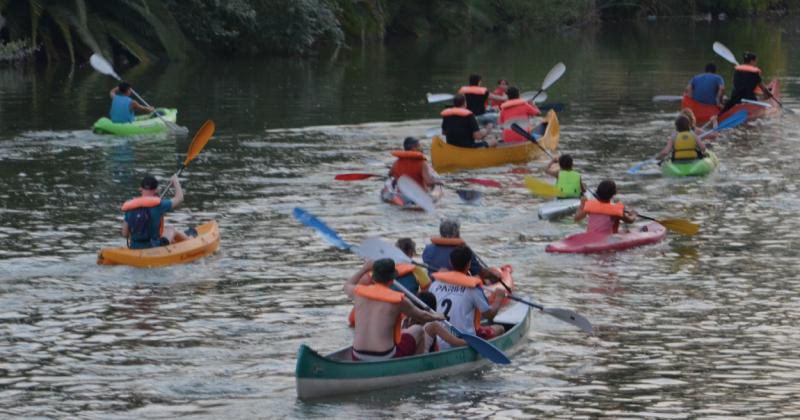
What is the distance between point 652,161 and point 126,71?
2485 cm

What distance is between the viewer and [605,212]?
802 inches

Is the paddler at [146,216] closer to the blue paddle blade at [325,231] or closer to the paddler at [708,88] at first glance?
the blue paddle blade at [325,231]

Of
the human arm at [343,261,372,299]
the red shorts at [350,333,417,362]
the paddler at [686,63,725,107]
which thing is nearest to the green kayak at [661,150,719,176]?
the paddler at [686,63,725,107]

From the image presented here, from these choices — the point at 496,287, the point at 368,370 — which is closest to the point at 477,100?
the point at 496,287

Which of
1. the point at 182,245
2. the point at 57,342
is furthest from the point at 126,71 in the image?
the point at 57,342

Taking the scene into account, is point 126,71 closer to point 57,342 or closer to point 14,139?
point 14,139

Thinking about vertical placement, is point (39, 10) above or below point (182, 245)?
Result: above

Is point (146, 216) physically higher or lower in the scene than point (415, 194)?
lower

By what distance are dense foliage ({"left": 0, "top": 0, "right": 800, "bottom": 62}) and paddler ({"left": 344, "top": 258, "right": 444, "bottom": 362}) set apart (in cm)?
3415

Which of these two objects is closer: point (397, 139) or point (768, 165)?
point (768, 165)

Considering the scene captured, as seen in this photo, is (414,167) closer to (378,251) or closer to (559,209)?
(559,209)

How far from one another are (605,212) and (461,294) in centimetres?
614

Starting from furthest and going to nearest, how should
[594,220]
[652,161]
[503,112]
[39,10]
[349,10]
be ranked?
[349,10]
[39,10]
[503,112]
[652,161]
[594,220]

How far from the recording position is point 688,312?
17312 mm
